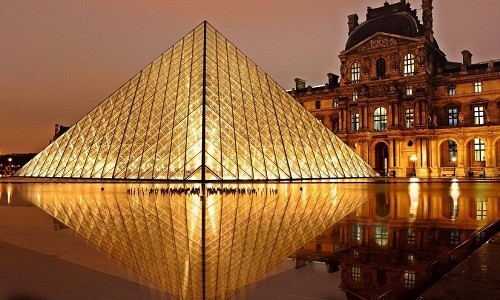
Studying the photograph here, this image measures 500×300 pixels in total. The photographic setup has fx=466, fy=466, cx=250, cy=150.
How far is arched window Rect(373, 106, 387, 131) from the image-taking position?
49.9 meters

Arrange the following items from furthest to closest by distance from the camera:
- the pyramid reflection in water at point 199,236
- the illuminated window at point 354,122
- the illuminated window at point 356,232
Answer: the illuminated window at point 354,122
the illuminated window at point 356,232
the pyramid reflection in water at point 199,236

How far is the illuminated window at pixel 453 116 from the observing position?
4800 centimetres

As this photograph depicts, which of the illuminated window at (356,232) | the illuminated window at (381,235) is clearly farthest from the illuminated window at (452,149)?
the illuminated window at (356,232)

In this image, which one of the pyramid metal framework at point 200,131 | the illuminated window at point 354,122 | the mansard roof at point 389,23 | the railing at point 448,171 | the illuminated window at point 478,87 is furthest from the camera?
the illuminated window at point 354,122

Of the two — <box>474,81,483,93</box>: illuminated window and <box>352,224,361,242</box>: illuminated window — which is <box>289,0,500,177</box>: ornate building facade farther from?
<box>352,224,361,242</box>: illuminated window

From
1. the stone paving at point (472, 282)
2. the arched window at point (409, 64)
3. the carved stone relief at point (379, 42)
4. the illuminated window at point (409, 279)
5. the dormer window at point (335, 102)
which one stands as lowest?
the illuminated window at point (409, 279)

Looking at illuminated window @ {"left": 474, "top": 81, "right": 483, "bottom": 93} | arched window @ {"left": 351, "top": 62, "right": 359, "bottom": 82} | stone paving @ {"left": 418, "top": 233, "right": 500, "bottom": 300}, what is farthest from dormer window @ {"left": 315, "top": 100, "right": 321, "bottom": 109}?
stone paving @ {"left": 418, "top": 233, "right": 500, "bottom": 300}

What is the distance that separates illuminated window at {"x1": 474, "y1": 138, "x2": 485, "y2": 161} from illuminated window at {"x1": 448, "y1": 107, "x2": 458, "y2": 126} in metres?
2.85

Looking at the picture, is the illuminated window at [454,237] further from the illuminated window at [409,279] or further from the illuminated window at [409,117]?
the illuminated window at [409,117]

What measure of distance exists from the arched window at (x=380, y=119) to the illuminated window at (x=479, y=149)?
8.93m

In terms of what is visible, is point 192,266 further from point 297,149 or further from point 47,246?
point 297,149

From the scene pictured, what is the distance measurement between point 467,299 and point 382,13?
5442 centimetres

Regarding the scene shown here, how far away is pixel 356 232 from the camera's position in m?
6.82

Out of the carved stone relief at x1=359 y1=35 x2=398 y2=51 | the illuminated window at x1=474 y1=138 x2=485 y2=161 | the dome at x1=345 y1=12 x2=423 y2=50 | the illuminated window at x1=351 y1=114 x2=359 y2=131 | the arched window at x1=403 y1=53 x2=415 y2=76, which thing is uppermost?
the dome at x1=345 y1=12 x2=423 y2=50
